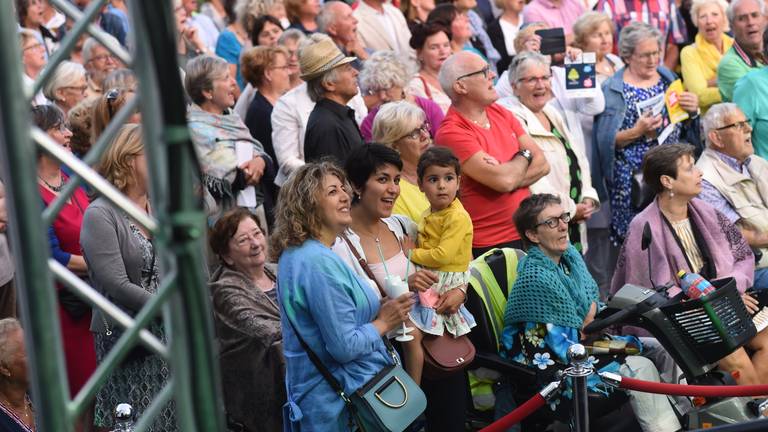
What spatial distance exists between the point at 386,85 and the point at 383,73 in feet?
0.27

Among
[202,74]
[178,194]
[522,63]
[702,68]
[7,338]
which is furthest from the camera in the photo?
[702,68]

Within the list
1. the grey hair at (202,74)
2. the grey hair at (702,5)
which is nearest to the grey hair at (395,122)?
the grey hair at (202,74)

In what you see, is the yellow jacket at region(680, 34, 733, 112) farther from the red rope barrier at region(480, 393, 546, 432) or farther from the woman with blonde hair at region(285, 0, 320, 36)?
the red rope barrier at region(480, 393, 546, 432)

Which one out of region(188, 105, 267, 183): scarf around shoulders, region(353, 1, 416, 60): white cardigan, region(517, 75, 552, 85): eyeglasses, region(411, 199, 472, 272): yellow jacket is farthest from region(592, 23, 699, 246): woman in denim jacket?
region(411, 199, 472, 272): yellow jacket

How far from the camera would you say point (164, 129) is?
1737 mm

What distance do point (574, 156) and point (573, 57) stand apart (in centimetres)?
93

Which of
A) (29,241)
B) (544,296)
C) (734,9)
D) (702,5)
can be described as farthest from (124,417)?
(702,5)

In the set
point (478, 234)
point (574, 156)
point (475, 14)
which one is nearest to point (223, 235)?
point (478, 234)

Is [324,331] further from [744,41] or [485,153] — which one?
[744,41]

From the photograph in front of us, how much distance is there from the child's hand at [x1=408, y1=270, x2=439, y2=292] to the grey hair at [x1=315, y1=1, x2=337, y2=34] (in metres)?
3.85

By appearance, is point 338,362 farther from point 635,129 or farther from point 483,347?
point 635,129

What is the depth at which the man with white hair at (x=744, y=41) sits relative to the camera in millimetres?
8922

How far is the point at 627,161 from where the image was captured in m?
8.39

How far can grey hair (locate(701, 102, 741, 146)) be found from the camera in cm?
757
